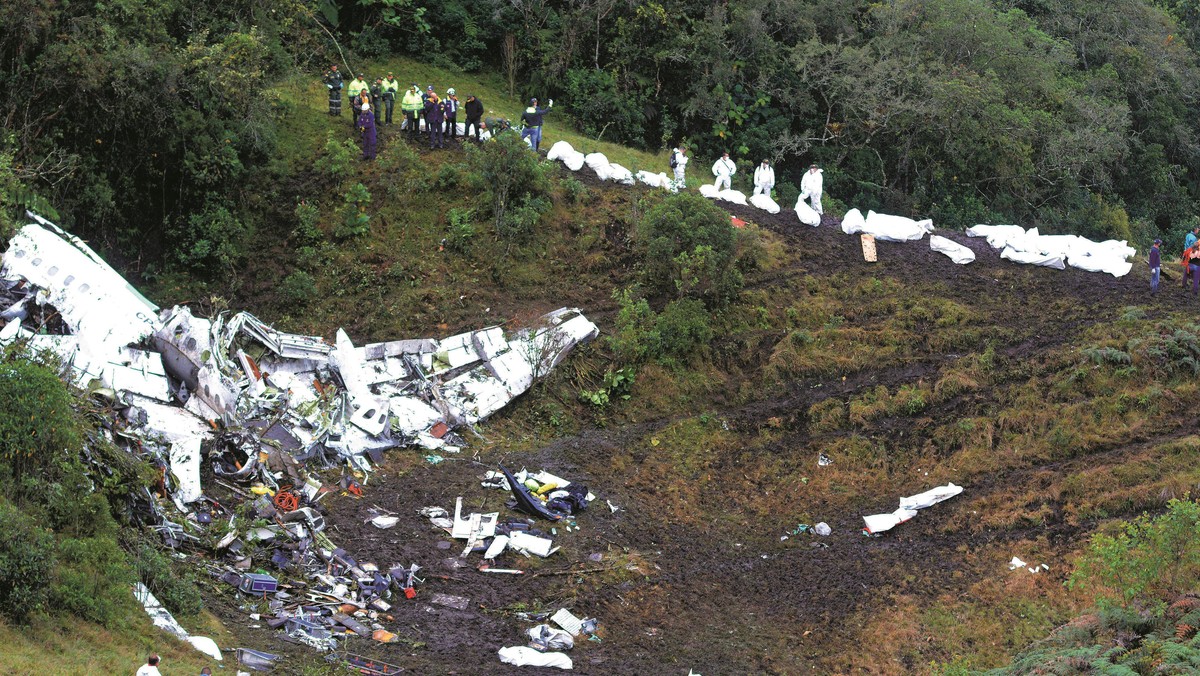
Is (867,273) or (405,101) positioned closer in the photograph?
(867,273)

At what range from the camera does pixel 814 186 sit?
79.5 ft

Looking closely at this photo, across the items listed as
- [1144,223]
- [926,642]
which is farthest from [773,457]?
[1144,223]

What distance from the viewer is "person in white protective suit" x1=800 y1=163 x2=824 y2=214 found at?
79.3ft

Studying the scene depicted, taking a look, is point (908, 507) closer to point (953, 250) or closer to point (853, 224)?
point (953, 250)

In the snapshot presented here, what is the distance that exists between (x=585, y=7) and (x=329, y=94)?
7.08 m

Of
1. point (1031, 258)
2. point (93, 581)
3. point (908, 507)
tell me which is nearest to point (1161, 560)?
point (908, 507)

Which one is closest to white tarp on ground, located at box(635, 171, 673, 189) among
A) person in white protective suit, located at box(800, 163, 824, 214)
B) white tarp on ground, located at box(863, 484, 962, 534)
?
person in white protective suit, located at box(800, 163, 824, 214)

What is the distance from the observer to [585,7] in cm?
2838

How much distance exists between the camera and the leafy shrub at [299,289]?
2103 cm

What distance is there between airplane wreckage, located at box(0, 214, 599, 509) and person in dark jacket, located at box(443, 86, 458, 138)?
5.55 m

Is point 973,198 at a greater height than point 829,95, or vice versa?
point 829,95

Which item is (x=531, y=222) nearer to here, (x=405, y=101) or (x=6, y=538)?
(x=405, y=101)

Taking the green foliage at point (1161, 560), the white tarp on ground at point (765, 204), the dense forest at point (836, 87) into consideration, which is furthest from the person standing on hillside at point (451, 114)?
the green foliage at point (1161, 560)

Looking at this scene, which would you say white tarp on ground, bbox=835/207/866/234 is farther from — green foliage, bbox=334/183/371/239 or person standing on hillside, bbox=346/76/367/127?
person standing on hillside, bbox=346/76/367/127
